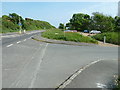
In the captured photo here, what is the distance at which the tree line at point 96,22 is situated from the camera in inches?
2370

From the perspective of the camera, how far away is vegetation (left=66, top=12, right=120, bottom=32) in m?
60.2

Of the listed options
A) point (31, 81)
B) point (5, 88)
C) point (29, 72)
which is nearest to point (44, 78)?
point (31, 81)

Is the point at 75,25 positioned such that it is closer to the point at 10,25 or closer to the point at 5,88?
the point at 10,25

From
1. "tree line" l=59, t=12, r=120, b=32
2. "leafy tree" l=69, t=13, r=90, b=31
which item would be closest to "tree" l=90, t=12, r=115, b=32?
"tree line" l=59, t=12, r=120, b=32

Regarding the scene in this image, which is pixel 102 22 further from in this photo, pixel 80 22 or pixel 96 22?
pixel 80 22

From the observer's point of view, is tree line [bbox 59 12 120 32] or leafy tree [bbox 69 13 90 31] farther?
leafy tree [bbox 69 13 90 31]

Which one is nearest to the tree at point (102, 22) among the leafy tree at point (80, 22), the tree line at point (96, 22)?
the tree line at point (96, 22)

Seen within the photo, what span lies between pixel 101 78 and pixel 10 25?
74.9 metres

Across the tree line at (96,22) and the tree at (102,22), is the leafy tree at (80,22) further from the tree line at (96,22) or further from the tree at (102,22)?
the tree at (102,22)

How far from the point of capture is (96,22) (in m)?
67.6

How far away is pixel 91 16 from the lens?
238 ft

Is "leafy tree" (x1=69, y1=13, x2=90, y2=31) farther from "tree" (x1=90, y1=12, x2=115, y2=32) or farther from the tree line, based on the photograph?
"tree" (x1=90, y1=12, x2=115, y2=32)

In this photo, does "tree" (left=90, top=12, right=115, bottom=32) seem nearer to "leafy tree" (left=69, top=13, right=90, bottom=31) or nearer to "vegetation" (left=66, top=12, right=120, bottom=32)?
"vegetation" (left=66, top=12, right=120, bottom=32)

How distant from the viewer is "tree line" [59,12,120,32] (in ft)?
197
